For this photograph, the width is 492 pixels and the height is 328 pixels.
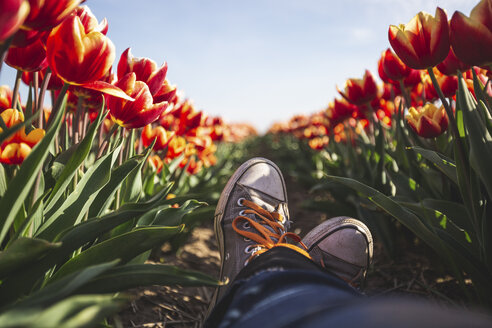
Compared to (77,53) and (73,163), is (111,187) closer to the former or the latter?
(73,163)

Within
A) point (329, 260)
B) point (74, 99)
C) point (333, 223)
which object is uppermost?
point (74, 99)

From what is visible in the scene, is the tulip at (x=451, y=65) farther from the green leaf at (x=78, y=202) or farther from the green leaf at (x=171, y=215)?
the green leaf at (x=78, y=202)

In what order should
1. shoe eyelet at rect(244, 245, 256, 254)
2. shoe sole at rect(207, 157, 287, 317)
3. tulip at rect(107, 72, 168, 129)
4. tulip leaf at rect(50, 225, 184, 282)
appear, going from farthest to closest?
shoe sole at rect(207, 157, 287, 317)
shoe eyelet at rect(244, 245, 256, 254)
tulip at rect(107, 72, 168, 129)
tulip leaf at rect(50, 225, 184, 282)

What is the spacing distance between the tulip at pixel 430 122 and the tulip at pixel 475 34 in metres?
0.22

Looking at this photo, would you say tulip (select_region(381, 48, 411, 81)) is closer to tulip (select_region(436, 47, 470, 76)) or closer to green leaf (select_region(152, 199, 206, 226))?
tulip (select_region(436, 47, 470, 76))

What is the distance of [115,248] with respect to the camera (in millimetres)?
594

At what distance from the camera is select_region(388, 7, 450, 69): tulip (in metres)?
0.72

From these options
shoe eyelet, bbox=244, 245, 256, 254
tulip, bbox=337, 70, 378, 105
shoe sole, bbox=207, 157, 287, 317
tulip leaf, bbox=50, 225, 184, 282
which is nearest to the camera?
tulip leaf, bbox=50, 225, 184, 282

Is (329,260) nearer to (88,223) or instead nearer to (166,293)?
(166,293)

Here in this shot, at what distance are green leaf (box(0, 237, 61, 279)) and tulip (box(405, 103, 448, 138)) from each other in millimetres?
893

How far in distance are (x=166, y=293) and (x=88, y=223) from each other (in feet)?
2.04

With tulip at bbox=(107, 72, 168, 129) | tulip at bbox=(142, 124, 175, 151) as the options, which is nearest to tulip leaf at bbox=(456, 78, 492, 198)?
tulip at bbox=(107, 72, 168, 129)

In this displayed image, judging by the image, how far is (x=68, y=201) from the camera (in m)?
0.66

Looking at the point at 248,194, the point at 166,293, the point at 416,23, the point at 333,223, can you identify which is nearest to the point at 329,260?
the point at 333,223
